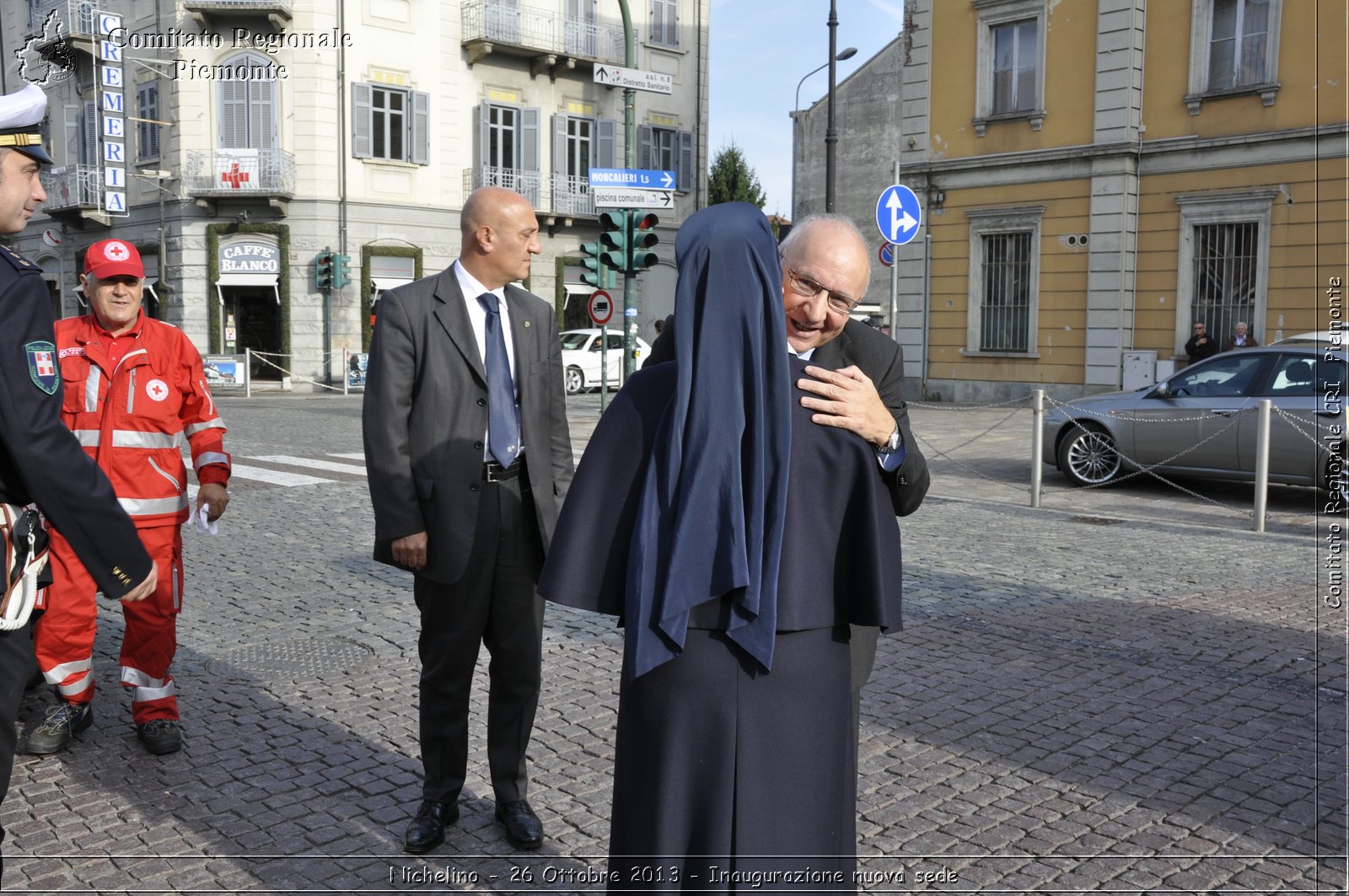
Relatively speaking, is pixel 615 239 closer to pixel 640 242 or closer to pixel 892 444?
pixel 640 242

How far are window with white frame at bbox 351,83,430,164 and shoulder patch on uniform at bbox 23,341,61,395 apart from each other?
28.8m

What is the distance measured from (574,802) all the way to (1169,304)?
21349 mm

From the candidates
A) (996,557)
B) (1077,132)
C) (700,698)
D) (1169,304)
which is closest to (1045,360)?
(1169,304)

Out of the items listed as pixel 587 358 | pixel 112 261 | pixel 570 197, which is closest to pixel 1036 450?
pixel 112 261

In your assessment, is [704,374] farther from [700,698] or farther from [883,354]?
[883,354]

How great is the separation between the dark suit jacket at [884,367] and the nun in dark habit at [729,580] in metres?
0.16

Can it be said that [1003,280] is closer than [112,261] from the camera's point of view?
No

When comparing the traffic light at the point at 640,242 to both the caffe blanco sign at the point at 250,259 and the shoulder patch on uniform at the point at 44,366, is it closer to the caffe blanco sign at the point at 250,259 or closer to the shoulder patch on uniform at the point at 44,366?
the shoulder patch on uniform at the point at 44,366

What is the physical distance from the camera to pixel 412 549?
3.59 m

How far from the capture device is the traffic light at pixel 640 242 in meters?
15.8

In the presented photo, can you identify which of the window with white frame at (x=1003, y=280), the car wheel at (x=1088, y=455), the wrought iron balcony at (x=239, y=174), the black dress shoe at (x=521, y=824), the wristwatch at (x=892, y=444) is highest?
the wrought iron balcony at (x=239, y=174)

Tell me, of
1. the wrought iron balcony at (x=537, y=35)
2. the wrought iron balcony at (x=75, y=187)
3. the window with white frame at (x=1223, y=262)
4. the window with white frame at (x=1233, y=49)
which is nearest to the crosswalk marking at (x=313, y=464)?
the window with white frame at (x=1223, y=262)

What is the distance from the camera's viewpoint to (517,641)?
3727 millimetres

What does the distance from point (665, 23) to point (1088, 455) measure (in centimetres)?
2634
